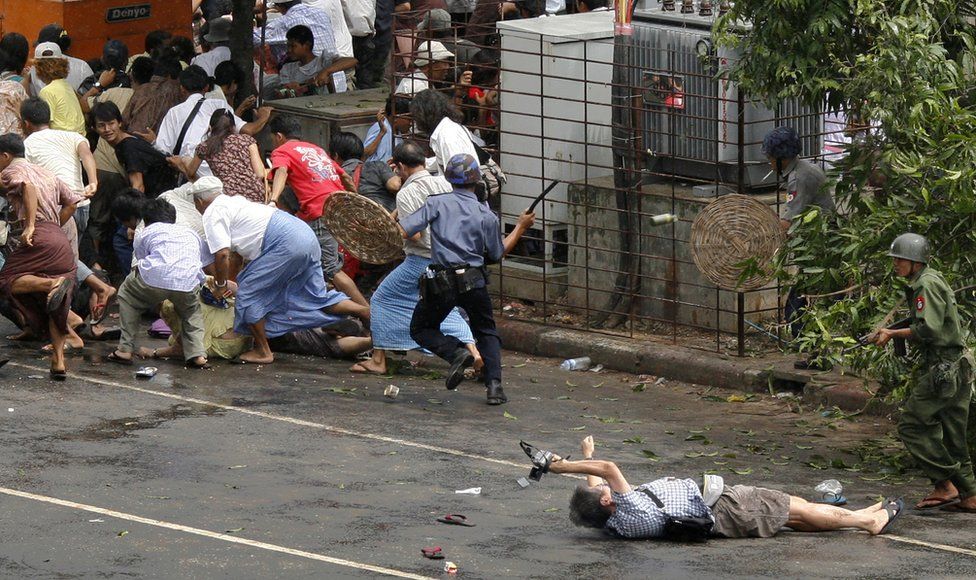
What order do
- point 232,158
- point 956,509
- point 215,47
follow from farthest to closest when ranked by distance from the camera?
1. point 215,47
2. point 232,158
3. point 956,509

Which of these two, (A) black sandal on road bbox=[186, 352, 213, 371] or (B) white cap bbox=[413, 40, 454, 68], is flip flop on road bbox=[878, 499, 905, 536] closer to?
(A) black sandal on road bbox=[186, 352, 213, 371]

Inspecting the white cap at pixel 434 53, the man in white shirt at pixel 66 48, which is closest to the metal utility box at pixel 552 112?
the white cap at pixel 434 53

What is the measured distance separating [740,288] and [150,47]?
7.21 metres

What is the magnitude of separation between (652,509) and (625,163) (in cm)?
531

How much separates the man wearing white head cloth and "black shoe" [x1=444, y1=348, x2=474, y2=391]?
1.47m

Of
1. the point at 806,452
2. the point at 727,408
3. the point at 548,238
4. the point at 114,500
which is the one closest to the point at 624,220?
the point at 548,238

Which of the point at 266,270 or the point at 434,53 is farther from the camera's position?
the point at 434,53

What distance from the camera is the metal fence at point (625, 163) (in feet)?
41.7

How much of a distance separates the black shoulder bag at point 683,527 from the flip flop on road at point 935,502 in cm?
145

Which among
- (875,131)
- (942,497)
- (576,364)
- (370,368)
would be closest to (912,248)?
(942,497)

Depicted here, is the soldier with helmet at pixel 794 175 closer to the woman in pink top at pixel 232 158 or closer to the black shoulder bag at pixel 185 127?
the woman in pink top at pixel 232 158

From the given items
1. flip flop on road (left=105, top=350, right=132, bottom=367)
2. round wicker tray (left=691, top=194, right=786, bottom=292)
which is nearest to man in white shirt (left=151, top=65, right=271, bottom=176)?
flip flop on road (left=105, top=350, right=132, bottom=367)

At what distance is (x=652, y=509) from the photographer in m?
8.32

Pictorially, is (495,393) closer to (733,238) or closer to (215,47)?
(733,238)
